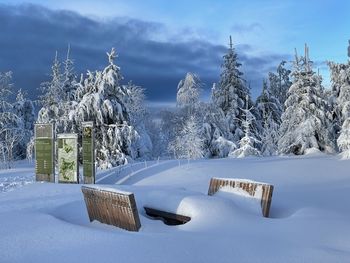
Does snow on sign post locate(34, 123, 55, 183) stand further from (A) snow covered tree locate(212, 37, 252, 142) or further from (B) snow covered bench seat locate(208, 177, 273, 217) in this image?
(A) snow covered tree locate(212, 37, 252, 142)

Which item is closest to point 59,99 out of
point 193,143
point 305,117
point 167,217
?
point 193,143

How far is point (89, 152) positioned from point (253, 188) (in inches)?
341

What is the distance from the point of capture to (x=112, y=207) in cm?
855

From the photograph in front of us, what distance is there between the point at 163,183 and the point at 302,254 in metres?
9.67

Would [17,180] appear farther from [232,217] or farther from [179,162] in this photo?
[232,217]

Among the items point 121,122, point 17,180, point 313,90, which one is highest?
point 313,90

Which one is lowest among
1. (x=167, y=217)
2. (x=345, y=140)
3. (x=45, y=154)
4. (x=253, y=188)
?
(x=167, y=217)

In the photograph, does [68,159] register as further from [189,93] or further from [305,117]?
[189,93]

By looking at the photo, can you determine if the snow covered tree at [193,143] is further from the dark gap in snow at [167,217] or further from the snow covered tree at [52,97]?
the dark gap in snow at [167,217]

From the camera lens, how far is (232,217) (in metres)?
8.45

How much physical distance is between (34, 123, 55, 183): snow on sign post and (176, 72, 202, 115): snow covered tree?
27252 millimetres

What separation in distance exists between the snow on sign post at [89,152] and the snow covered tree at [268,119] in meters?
20.0

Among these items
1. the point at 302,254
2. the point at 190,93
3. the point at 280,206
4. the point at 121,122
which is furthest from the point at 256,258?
the point at 190,93

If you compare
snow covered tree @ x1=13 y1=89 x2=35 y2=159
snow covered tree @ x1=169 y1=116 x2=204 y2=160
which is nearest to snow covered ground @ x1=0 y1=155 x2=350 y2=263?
snow covered tree @ x1=169 y1=116 x2=204 y2=160
